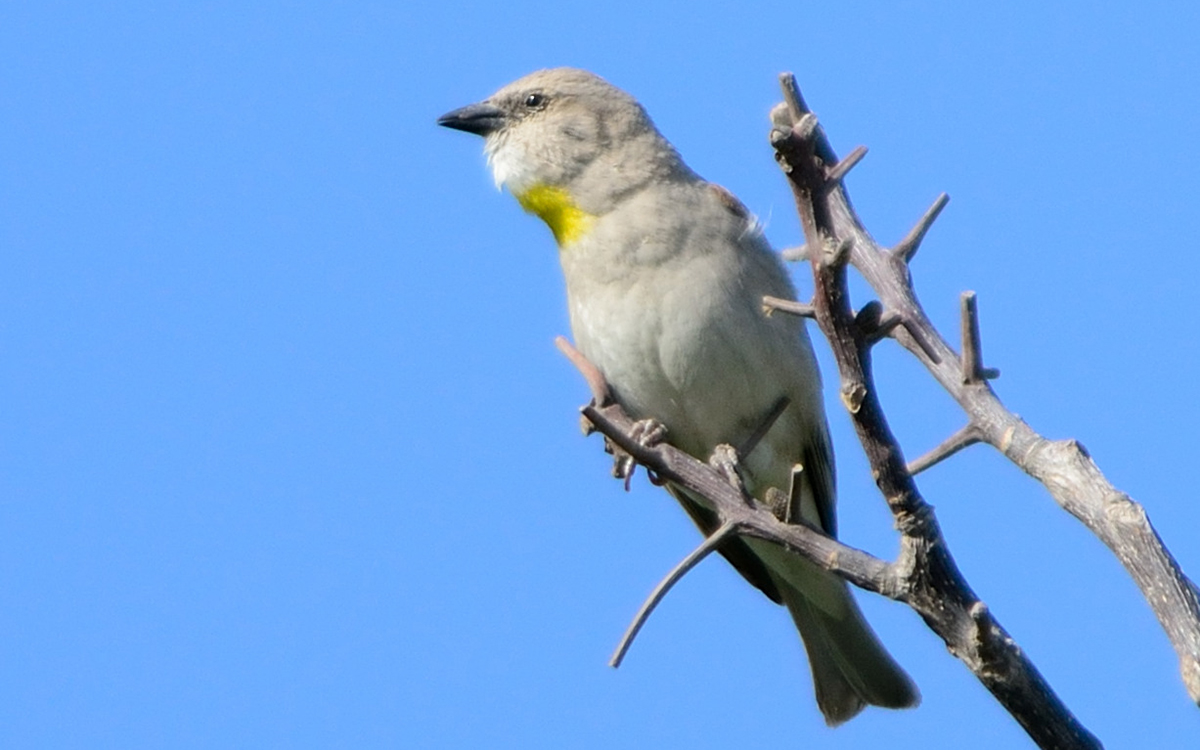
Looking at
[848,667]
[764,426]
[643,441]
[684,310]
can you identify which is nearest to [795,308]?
[643,441]

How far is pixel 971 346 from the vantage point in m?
4.55

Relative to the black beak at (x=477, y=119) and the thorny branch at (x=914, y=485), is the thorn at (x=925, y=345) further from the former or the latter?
the black beak at (x=477, y=119)

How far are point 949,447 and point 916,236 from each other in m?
0.79

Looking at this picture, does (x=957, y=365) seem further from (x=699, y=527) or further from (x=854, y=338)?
(x=699, y=527)

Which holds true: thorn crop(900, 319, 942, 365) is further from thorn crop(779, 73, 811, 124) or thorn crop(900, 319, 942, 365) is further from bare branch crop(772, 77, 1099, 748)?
thorn crop(779, 73, 811, 124)

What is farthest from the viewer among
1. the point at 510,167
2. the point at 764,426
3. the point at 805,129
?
the point at 510,167

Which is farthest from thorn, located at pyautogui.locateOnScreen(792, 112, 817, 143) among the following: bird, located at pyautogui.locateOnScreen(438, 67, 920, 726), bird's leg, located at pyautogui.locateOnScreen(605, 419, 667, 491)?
bird, located at pyautogui.locateOnScreen(438, 67, 920, 726)

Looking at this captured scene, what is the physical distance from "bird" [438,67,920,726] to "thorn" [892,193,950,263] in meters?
1.60

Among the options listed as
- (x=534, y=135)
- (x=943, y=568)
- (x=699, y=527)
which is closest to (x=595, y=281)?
(x=534, y=135)

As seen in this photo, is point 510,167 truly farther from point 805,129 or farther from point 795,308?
point 805,129

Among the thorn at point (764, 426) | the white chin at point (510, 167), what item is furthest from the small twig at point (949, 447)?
the white chin at point (510, 167)

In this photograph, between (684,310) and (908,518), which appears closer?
(908,518)

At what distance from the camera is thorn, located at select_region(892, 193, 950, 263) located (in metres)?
5.07

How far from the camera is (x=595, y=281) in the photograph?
22.8 feet
